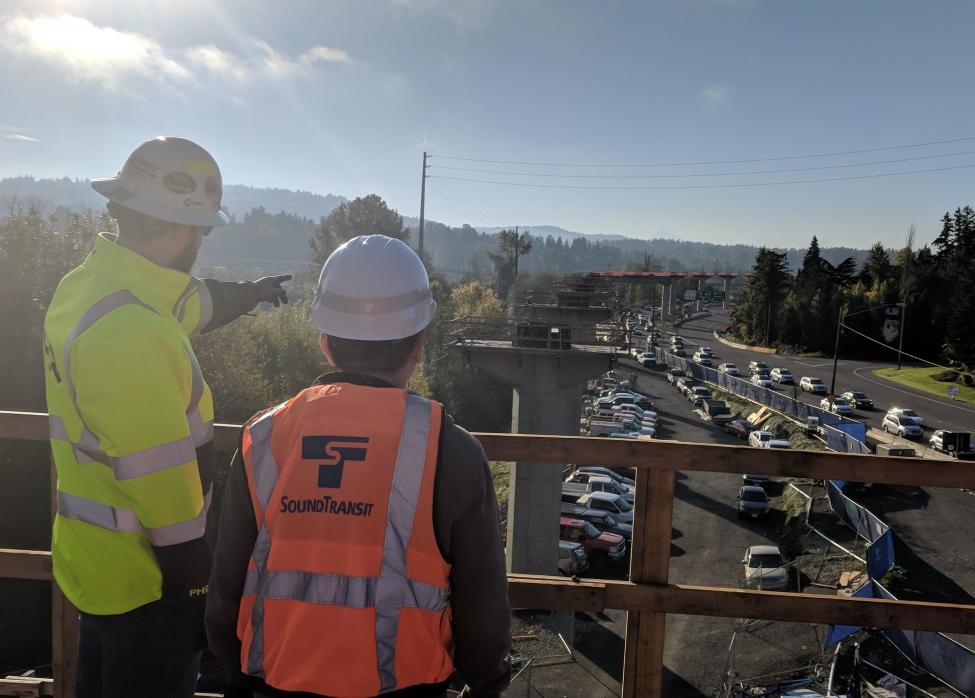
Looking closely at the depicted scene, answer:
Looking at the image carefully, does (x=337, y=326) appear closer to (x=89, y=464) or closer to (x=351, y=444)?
(x=351, y=444)

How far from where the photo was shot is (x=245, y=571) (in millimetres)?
1745

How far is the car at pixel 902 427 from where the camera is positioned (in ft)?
108

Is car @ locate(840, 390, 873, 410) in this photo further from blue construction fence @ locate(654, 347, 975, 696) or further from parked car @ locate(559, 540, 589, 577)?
parked car @ locate(559, 540, 589, 577)

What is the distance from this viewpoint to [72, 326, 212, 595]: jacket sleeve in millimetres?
1820

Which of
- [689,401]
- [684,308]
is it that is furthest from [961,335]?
[684,308]

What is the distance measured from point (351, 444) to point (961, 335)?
58913 millimetres

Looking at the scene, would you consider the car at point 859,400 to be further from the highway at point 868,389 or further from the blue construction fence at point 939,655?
the blue construction fence at point 939,655

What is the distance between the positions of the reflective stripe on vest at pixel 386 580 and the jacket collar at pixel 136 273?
2.72 ft

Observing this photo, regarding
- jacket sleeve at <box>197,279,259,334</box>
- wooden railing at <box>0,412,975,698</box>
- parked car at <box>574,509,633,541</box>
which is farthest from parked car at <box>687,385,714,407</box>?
jacket sleeve at <box>197,279,259,334</box>

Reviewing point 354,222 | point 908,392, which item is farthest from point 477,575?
point 354,222

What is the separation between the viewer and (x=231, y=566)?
5.70 feet

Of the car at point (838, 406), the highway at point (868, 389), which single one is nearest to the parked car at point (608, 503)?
the car at point (838, 406)

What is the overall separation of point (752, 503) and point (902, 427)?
41.0ft

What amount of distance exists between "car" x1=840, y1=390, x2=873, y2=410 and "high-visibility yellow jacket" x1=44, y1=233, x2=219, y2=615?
150 ft
